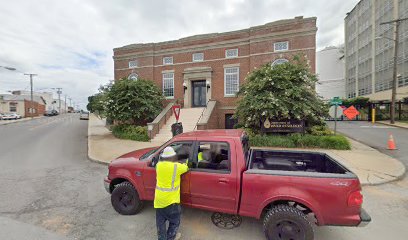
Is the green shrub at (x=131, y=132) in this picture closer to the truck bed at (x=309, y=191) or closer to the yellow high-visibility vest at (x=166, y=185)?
the yellow high-visibility vest at (x=166, y=185)

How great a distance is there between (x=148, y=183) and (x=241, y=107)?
8696 millimetres

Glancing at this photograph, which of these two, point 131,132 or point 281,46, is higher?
point 281,46

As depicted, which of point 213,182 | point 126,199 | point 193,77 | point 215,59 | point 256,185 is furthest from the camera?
point 193,77

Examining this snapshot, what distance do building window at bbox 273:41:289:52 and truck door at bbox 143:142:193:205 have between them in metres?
14.9

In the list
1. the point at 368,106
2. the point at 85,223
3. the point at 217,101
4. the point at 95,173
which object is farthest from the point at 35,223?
the point at 368,106

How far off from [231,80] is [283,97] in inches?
311

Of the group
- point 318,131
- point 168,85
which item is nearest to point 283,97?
point 318,131

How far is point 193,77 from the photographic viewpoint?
18.8 meters

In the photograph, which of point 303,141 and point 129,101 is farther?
point 129,101

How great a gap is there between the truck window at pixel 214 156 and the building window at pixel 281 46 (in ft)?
48.0

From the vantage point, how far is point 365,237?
11.3 feet

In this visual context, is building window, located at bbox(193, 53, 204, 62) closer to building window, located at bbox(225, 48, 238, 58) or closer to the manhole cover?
building window, located at bbox(225, 48, 238, 58)

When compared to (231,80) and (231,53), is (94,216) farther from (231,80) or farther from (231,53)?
(231,53)

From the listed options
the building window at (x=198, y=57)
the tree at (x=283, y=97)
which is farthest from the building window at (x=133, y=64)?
the tree at (x=283, y=97)
